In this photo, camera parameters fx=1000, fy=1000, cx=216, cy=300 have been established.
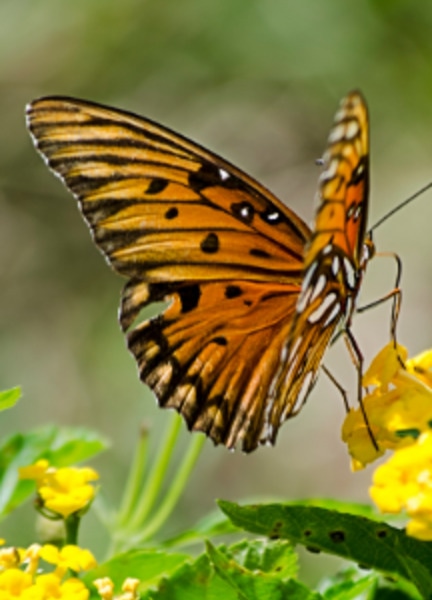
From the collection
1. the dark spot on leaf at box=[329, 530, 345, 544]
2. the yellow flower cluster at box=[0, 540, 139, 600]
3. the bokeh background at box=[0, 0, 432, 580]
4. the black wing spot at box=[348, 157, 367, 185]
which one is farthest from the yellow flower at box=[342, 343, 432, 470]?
the bokeh background at box=[0, 0, 432, 580]

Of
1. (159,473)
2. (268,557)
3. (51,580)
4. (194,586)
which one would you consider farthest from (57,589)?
(159,473)

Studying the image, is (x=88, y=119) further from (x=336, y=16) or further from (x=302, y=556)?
(x=336, y=16)

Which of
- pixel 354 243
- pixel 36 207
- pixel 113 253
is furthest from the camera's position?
pixel 36 207

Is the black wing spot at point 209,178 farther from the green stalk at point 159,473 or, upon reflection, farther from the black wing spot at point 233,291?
the green stalk at point 159,473

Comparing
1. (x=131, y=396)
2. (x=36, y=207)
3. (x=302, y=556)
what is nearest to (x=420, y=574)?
(x=302, y=556)

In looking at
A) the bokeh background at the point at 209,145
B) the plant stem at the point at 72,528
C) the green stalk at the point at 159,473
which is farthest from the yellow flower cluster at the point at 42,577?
the bokeh background at the point at 209,145

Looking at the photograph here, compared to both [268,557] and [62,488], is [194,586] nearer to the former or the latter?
[268,557]
